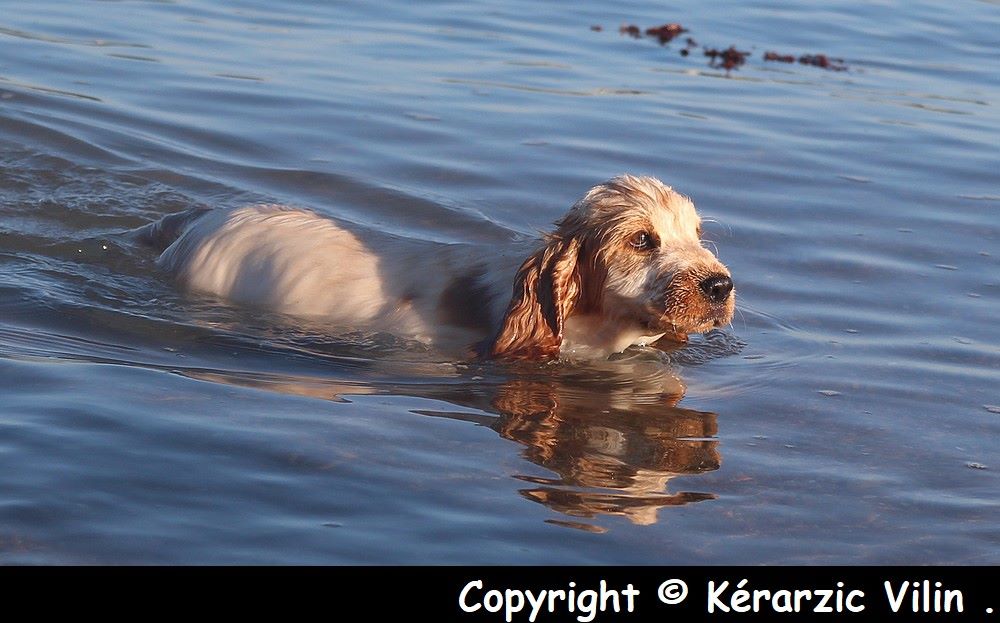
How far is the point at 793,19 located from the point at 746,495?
13.3 m

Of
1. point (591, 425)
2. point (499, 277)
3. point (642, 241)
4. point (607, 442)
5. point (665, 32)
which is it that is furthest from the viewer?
point (665, 32)

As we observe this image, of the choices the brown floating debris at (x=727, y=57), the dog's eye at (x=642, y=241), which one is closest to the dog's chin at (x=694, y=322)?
the dog's eye at (x=642, y=241)

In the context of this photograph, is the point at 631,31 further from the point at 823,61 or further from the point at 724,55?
the point at 823,61

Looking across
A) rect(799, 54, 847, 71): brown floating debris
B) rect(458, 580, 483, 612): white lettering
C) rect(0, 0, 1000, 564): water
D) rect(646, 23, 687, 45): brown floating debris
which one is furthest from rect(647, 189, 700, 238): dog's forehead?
rect(646, 23, 687, 45): brown floating debris

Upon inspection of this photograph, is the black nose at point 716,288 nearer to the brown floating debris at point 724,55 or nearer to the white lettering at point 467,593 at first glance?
the white lettering at point 467,593

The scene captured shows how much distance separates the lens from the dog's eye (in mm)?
7301

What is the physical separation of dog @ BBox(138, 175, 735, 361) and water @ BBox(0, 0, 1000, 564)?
6.0 inches

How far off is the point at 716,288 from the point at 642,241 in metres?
0.40

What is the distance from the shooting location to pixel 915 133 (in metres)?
13.2

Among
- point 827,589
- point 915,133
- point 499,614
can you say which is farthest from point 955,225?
point 499,614

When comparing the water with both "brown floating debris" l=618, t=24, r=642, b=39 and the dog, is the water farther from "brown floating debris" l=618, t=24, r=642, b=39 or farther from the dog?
"brown floating debris" l=618, t=24, r=642, b=39

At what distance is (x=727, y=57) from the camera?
51.8 feet

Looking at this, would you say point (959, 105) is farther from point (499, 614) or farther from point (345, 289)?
point (499, 614)

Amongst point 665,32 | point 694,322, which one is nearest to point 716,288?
point 694,322
